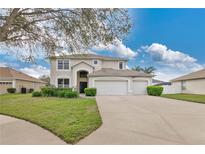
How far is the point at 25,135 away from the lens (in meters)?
5.79

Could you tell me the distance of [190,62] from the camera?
1087 cm

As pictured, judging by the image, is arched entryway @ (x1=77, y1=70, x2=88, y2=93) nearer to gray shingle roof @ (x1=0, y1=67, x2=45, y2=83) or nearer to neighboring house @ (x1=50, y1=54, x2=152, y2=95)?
neighboring house @ (x1=50, y1=54, x2=152, y2=95)

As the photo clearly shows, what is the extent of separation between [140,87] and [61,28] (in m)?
18.9

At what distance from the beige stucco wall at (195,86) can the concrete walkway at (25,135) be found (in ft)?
73.7

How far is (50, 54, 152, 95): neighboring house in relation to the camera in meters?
23.8

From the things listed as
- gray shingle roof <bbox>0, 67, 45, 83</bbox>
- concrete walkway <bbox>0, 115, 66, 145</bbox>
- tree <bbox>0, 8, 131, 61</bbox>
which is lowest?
concrete walkway <bbox>0, 115, 66, 145</bbox>

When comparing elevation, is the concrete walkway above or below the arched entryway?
below

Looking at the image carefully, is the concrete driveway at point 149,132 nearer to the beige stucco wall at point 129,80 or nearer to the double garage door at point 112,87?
the double garage door at point 112,87

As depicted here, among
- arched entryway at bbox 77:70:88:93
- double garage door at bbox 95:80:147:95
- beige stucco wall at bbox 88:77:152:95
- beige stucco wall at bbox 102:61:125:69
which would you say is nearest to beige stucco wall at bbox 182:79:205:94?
beige stucco wall at bbox 88:77:152:95

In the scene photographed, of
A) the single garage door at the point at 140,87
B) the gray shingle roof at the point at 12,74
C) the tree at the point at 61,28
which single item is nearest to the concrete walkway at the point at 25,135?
the tree at the point at 61,28

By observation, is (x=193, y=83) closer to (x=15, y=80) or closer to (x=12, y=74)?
(x=15, y=80)

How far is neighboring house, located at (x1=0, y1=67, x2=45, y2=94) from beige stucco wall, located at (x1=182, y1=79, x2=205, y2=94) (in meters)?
18.8
